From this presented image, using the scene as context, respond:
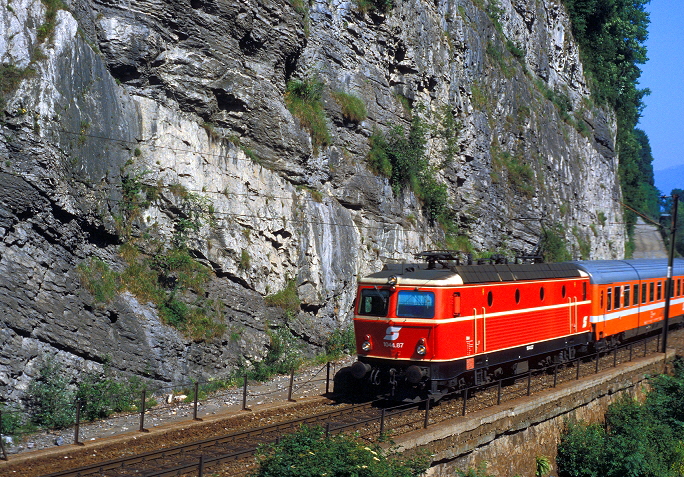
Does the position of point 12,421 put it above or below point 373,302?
below

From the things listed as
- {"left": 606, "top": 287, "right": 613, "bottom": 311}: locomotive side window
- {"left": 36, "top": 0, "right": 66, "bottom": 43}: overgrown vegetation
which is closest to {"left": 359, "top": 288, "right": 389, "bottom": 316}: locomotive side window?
{"left": 36, "top": 0, "right": 66, "bottom": 43}: overgrown vegetation

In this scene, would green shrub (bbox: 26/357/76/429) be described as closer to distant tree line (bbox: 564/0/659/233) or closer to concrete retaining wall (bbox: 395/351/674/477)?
concrete retaining wall (bbox: 395/351/674/477)

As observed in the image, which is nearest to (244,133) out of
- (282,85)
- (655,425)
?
(282,85)

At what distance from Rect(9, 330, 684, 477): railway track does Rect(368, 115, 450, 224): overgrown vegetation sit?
1150 cm

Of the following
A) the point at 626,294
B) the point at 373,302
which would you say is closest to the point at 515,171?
the point at 626,294

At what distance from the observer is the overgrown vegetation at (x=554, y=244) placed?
41.2m

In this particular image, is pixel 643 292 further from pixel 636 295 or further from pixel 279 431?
pixel 279 431

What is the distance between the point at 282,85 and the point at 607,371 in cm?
1507

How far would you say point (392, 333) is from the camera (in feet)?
51.6

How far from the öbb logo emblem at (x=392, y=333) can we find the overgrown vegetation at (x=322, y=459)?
421 cm

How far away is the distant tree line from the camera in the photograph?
5616 cm

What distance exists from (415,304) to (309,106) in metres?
12.5

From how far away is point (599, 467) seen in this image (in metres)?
16.5

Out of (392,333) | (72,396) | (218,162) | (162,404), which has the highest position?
(218,162)
